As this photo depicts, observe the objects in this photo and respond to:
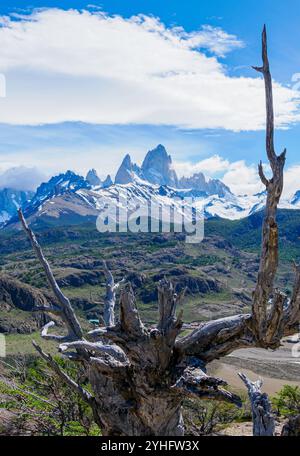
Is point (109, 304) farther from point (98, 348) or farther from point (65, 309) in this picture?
point (98, 348)

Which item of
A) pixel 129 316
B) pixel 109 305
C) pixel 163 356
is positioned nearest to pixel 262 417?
pixel 163 356

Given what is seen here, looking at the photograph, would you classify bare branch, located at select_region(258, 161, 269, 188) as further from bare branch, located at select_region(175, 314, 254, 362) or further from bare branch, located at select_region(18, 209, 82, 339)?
bare branch, located at select_region(18, 209, 82, 339)

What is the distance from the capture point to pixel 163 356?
22.6ft

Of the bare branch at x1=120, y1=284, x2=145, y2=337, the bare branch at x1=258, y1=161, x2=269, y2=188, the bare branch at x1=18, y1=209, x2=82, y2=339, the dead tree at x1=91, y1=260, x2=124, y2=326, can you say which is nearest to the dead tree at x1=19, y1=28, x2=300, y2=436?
the bare branch at x1=120, y1=284, x2=145, y2=337

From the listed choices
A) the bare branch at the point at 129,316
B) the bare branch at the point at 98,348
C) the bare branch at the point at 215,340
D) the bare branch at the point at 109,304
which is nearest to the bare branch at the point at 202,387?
Answer: the bare branch at the point at 215,340

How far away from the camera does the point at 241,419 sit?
28594mm

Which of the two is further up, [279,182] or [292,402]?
[279,182]

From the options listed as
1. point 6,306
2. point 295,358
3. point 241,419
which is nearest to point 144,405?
point 241,419

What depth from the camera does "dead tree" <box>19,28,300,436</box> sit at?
6.41 m

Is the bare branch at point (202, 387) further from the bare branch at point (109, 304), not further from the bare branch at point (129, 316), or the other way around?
the bare branch at point (109, 304)

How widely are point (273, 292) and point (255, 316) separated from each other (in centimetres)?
40

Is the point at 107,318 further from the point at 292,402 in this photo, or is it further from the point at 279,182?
the point at 292,402
